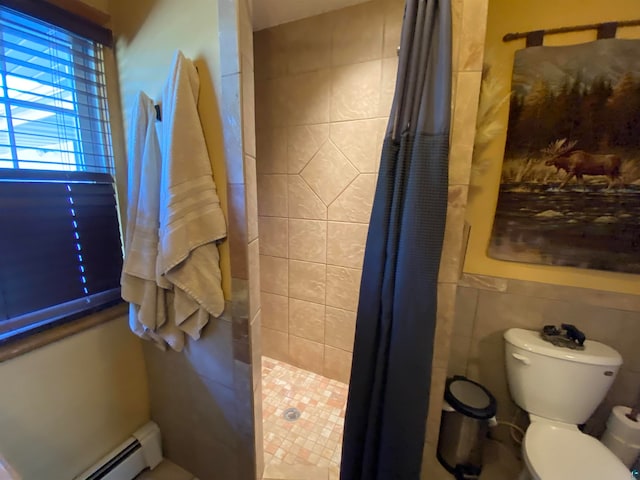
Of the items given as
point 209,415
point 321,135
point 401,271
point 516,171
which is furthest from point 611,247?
point 209,415

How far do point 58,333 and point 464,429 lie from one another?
1830 mm

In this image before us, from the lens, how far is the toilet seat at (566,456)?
986mm

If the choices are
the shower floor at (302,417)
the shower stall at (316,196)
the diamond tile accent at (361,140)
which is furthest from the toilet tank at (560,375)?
the diamond tile accent at (361,140)

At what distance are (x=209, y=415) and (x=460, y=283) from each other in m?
1.42

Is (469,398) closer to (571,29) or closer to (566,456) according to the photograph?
(566,456)

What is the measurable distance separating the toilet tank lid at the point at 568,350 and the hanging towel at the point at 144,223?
1.63m

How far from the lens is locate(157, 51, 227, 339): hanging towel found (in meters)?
0.85

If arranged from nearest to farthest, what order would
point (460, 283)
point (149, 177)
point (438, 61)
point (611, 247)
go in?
point (438, 61)
point (149, 177)
point (611, 247)
point (460, 283)

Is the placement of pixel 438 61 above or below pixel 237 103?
above

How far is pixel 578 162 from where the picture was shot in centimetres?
119

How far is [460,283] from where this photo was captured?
1.44 metres

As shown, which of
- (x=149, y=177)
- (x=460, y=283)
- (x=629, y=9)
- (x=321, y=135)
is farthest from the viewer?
(x=321, y=135)

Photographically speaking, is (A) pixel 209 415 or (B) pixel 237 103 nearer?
(B) pixel 237 103

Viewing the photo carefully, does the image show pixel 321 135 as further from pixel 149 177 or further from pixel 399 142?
pixel 149 177
